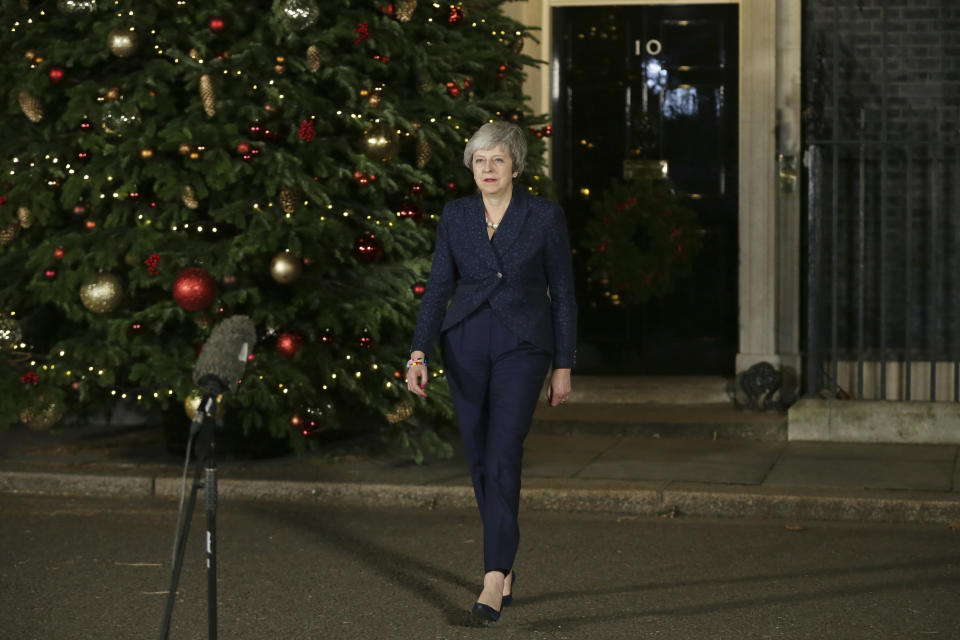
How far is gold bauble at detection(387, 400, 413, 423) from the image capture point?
10.2 meters

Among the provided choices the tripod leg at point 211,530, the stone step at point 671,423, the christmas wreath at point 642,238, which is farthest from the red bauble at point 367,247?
the tripod leg at point 211,530

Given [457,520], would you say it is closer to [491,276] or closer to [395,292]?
[395,292]

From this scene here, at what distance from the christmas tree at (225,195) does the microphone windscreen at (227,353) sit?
4772mm

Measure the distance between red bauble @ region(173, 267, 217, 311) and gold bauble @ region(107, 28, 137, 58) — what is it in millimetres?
1388

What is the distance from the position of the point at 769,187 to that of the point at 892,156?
928 mm

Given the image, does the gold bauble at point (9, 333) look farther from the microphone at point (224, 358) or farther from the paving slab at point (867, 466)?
the microphone at point (224, 358)

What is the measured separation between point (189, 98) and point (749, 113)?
4.49 meters

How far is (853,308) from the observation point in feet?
41.6

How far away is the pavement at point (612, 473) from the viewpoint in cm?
923

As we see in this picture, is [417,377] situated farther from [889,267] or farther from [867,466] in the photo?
[889,267]

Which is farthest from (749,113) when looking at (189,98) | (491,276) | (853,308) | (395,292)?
(491,276)

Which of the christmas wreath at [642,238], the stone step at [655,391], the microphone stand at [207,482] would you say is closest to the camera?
the microphone stand at [207,482]

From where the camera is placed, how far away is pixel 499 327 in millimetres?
6488

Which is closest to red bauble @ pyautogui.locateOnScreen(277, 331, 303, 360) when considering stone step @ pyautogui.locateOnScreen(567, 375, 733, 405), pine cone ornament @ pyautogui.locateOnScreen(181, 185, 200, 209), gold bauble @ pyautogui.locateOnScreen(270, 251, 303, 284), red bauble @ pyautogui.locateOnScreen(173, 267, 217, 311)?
Result: gold bauble @ pyautogui.locateOnScreen(270, 251, 303, 284)
